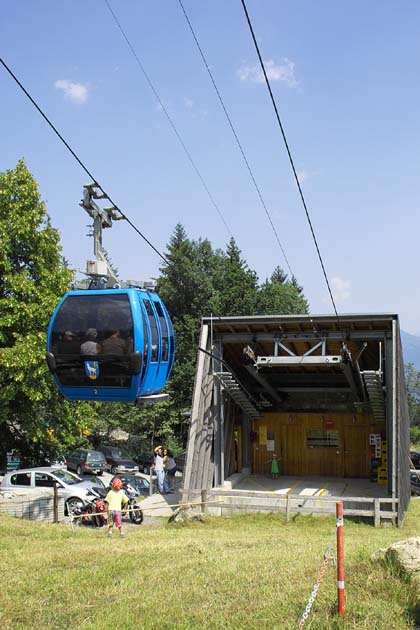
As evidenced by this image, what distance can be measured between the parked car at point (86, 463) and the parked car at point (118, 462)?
98cm

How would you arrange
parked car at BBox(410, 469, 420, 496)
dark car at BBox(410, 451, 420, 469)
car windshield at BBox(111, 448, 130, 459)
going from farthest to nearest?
car windshield at BBox(111, 448, 130, 459) < dark car at BBox(410, 451, 420, 469) < parked car at BBox(410, 469, 420, 496)

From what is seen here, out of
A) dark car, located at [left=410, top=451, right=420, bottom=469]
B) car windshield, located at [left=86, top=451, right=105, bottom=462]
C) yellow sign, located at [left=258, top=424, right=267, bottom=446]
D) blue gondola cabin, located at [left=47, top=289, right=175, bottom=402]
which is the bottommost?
dark car, located at [left=410, top=451, right=420, bottom=469]

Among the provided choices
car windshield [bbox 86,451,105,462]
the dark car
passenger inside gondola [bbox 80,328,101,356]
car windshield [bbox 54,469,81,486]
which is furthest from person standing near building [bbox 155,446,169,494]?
the dark car

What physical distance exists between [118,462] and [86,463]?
13.9 feet

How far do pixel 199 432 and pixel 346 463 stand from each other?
8793 mm

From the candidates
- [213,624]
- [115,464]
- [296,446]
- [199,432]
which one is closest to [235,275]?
[115,464]

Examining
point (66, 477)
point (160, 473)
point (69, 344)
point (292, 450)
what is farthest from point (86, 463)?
point (69, 344)

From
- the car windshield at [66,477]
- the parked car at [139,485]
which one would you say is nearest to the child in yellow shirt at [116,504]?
the car windshield at [66,477]

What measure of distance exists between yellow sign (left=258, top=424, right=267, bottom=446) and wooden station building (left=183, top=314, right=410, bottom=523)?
1.7 inches

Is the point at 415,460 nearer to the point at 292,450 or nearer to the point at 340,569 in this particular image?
the point at 292,450

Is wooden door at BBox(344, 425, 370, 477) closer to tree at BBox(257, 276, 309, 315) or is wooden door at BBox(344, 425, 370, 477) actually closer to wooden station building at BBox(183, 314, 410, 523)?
wooden station building at BBox(183, 314, 410, 523)

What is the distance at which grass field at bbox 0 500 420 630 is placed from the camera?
6.61m

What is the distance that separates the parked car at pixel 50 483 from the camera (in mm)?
18594

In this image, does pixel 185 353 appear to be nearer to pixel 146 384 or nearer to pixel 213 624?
pixel 146 384
